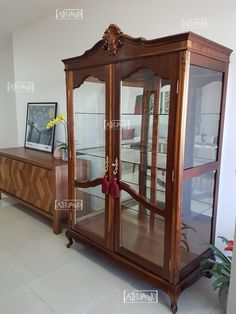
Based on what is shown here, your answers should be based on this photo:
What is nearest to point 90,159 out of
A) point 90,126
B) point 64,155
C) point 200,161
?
point 90,126

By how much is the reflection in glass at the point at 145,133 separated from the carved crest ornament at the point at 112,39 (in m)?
0.23

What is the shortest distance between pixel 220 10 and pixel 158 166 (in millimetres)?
1271

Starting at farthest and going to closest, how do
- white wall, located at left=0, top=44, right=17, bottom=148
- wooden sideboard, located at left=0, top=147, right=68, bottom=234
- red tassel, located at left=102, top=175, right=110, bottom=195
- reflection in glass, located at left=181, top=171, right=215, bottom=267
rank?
1. white wall, located at left=0, top=44, right=17, bottom=148
2. wooden sideboard, located at left=0, top=147, right=68, bottom=234
3. red tassel, located at left=102, top=175, right=110, bottom=195
4. reflection in glass, located at left=181, top=171, right=215, bottom=267

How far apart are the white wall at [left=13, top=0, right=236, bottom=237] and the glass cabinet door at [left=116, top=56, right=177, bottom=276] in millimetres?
584

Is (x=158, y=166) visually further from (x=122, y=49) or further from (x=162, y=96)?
(x=122, y=49)

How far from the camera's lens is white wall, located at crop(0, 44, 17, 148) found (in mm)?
5332

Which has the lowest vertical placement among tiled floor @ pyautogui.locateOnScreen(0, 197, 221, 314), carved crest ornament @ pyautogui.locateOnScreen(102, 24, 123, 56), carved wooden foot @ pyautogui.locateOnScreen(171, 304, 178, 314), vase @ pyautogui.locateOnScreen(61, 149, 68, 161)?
tiled floor @ pyautogui.locateOnScreen(0, 197, 221, 314)

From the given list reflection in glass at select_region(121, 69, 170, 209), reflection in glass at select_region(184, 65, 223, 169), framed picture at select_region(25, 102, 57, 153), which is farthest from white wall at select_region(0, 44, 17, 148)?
reflection in glass at select_region(184, 65, 223, 169)

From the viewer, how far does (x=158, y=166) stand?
1927 mm

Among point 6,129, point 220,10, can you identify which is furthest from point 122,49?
point 6,129

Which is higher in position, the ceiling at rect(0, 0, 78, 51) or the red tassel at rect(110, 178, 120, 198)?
the ceiling at rect(0, 0, 78, 51)

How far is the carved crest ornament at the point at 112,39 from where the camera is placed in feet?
5.91

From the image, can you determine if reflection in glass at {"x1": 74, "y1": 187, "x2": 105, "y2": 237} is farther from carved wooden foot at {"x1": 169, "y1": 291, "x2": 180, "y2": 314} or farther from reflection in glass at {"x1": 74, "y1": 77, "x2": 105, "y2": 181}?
carved wooden foot at {"x1": 169, "y1": 291, "x2": 180, "y2": 314}

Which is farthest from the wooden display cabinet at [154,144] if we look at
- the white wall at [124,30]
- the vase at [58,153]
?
the vase at [58,153]
